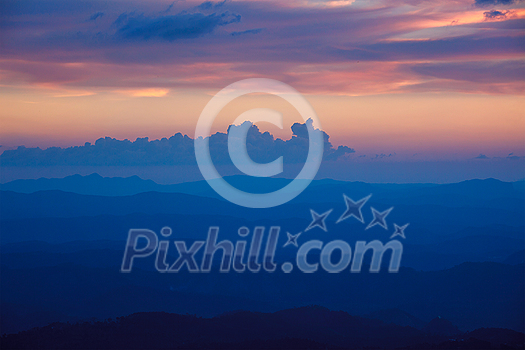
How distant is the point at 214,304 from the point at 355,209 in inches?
5764

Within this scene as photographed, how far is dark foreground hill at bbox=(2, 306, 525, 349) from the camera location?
117 metres

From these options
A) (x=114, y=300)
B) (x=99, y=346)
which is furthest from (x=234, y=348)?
(x=114, y=300)

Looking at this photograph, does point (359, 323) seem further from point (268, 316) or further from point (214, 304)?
point (214, 304)

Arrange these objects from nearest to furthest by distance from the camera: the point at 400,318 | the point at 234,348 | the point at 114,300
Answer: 1. the point at 234,348
2. the point at 400,318
3. the point at 114,300

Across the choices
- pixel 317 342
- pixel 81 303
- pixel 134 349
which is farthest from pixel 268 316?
pixel 81 303

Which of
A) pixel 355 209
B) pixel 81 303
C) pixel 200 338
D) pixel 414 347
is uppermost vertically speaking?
pixel 355 209

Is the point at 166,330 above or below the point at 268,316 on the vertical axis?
below

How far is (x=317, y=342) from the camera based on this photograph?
11769 centimetres

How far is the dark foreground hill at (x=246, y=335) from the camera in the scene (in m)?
117

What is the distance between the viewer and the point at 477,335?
424ft

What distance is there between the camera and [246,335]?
125125mm

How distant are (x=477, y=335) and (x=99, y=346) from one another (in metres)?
109

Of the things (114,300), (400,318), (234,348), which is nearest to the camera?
(234,348)

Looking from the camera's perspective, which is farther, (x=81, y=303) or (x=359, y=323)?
(x=81, y=303)
